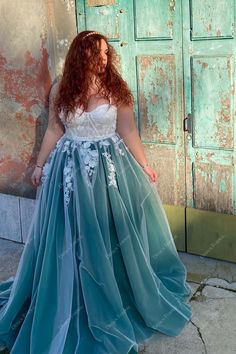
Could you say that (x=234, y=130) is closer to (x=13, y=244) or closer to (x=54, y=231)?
(x=54, y=231)

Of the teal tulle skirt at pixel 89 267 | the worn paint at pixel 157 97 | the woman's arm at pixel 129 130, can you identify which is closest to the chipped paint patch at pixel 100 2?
the worn paint at pixel 157 97

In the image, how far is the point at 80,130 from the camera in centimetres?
296

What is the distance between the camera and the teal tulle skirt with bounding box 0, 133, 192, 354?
2.84m

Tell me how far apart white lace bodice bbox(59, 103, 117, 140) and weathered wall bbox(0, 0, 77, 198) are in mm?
981

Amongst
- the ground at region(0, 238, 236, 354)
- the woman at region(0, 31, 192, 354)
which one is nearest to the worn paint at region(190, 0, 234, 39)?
the woman at region(0, 31, 192, 354)

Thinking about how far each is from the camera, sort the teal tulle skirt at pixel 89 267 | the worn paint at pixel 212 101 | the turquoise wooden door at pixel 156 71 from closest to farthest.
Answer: the teal tulle skirt at pixel 89 267 → the worn paint at pixel 212 101 → the turquoise wooden door at pixel 156 71

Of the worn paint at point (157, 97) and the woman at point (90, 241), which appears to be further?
the worn paint at point (157, 97)

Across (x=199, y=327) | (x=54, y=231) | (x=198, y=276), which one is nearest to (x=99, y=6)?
(x=54, y=231)

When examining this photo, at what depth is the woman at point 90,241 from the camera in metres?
2.85

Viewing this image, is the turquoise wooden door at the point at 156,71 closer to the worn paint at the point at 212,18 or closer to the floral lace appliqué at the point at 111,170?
the worn paint at the point at 212,18

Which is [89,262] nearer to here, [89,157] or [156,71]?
[89,157]

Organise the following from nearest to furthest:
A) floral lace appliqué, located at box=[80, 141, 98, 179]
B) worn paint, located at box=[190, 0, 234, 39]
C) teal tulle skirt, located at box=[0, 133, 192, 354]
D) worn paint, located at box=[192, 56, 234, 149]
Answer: teal tulle skirt, located at box=[0, 133, 192, 354]
floral lace appliqué, located at box=[80, 141, 98, 179]
worn paint, located at box=[190, 0, 234, 39]
worn paint, located at box=[192, 56, 234, 149]

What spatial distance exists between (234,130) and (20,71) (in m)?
1.52

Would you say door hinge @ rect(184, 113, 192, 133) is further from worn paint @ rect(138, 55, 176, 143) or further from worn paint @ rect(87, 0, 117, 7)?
worn paint @ rect(87, 0, 117, 7)
